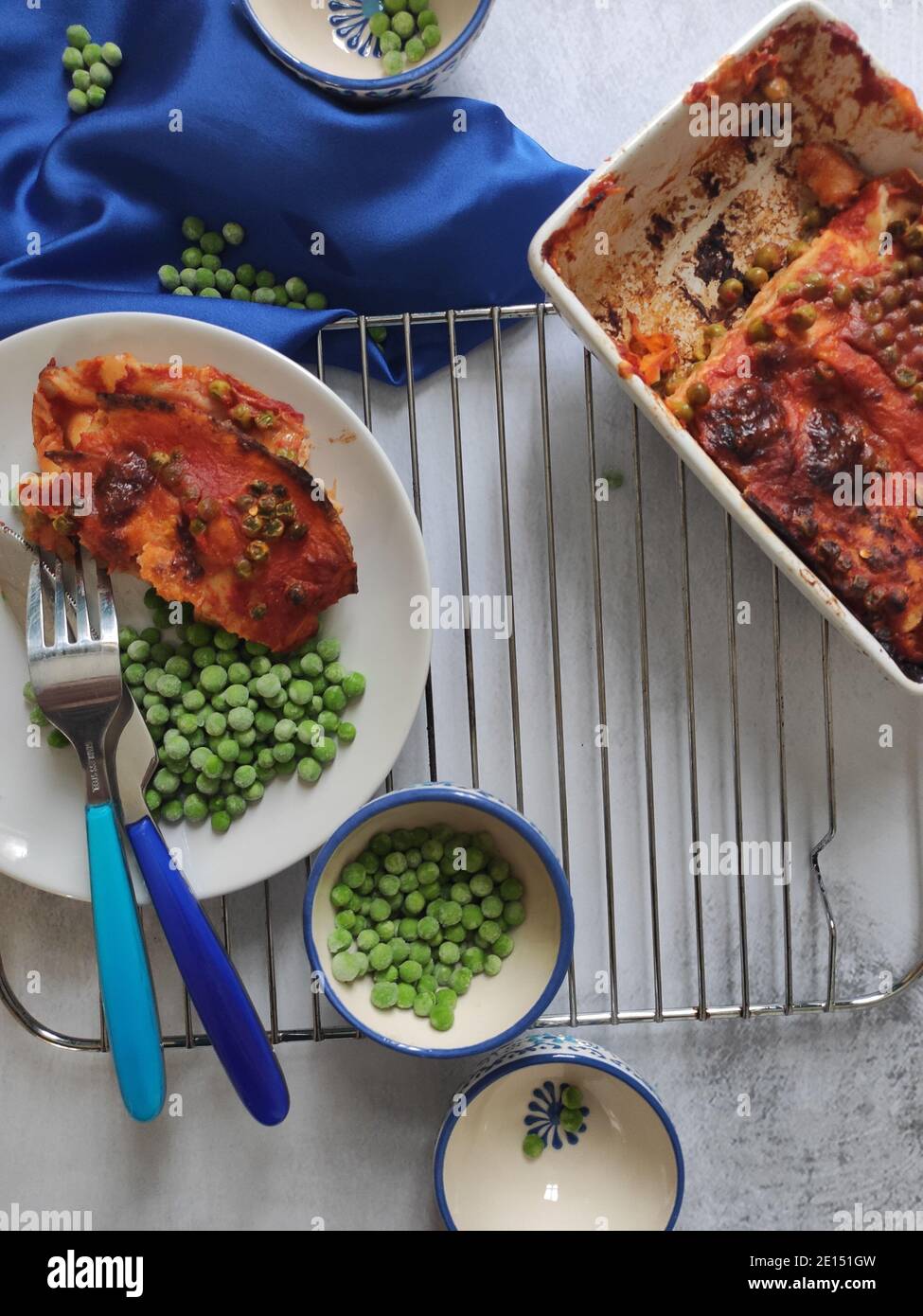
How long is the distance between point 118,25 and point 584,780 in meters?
1.17

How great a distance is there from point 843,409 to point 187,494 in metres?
0.79

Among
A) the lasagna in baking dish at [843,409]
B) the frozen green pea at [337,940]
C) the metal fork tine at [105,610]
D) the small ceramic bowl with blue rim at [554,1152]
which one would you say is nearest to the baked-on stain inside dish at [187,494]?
the metal fork tine at [105,610]

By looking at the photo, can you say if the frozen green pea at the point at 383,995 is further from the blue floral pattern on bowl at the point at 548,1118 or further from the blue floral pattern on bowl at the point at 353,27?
the blue floral pattern on bowl at the point at 353,27

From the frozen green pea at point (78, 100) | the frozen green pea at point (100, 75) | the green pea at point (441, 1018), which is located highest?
the frozen green pea at point (100, 75)

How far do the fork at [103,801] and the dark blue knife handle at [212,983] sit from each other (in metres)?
0.03

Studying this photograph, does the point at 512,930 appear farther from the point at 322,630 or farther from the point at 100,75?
the point at 100,75

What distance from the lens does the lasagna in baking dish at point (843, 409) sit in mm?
1154

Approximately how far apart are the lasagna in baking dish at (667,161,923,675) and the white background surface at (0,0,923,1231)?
18 centimetres

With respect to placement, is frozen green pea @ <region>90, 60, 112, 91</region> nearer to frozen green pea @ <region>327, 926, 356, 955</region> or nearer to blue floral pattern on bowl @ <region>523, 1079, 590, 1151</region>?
frozen green pea @ <region>327, 926, 356, 955</region>

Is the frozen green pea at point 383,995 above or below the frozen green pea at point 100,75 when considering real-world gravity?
below

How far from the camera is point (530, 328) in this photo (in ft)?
4.35

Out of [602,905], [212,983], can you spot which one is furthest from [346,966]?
[602,905]

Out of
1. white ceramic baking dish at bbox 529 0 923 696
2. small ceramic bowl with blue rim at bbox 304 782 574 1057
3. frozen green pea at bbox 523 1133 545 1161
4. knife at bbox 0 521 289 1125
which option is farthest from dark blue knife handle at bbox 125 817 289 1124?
white ceramic baking dish at bbox 529 0 923 696

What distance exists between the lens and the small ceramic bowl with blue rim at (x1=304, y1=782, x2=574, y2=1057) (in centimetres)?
116
